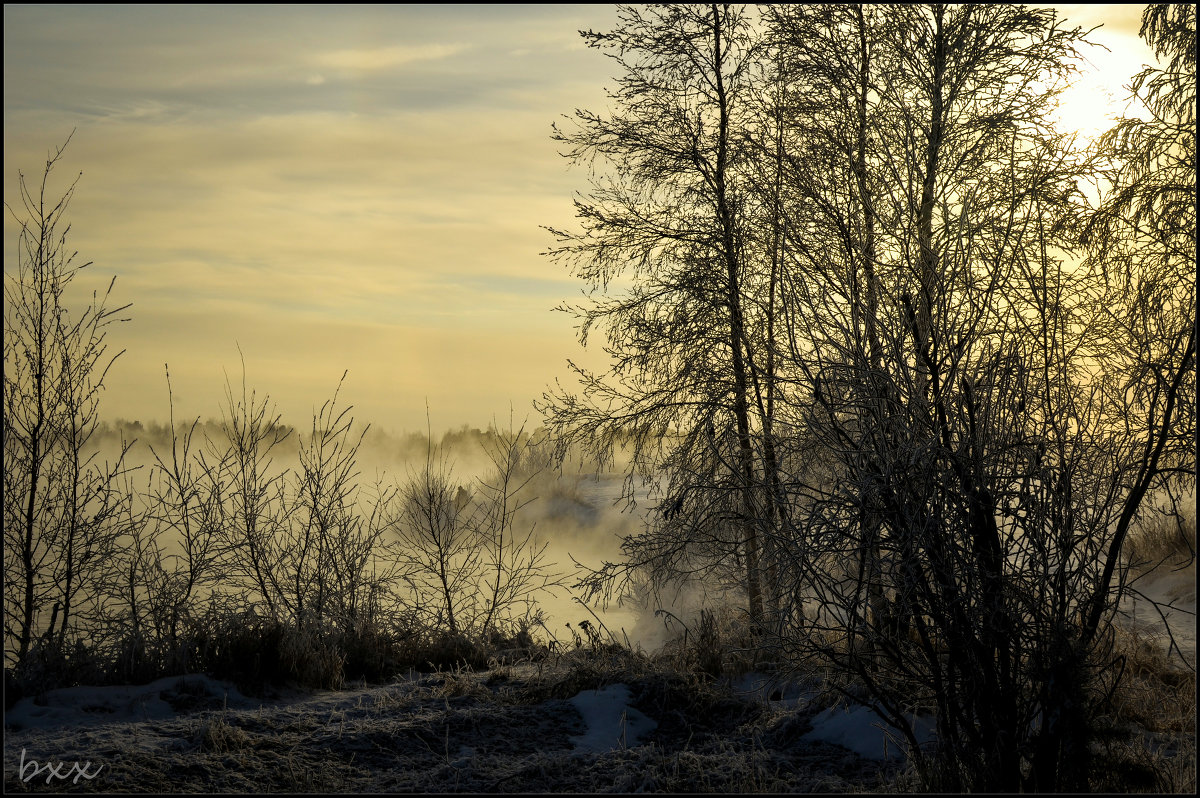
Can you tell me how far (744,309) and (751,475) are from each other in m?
2.03

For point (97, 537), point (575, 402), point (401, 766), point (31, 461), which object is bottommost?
point (401, 766)

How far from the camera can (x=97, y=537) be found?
730cm

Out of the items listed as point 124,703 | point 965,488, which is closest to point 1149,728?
point 965,488

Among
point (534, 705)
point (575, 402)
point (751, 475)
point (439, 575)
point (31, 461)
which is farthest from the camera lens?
point (575, 402)

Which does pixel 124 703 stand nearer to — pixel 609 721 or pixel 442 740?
pixel 442 740

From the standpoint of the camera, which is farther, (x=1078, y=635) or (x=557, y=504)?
(x=557, y=504)

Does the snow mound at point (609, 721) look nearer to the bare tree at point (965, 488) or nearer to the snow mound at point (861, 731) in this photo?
the snow mound at point (861, 731)

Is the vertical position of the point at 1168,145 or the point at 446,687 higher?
the point at 1168,145

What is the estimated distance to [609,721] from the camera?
591 cm

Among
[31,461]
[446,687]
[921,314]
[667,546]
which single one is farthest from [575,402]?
[921,314]

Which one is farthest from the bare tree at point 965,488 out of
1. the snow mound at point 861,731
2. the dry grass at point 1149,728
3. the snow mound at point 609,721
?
the snow mound at point 609,721

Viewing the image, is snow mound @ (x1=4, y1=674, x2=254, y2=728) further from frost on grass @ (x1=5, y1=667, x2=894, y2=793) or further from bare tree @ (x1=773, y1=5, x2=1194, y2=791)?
bare tree @ (x1=773, y1=5, x2=1194, y2=791)

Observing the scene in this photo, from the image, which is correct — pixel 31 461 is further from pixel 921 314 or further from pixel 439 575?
pixel 921 314

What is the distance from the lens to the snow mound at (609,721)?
5519 millimetres
